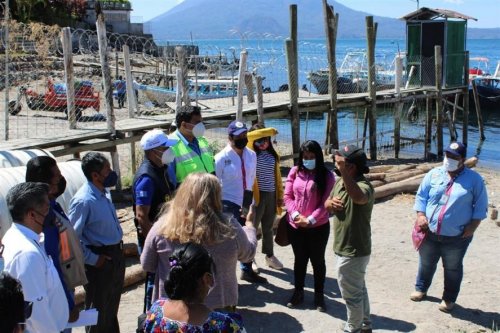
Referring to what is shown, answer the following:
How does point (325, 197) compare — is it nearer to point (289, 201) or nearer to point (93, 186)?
point (289, 201)

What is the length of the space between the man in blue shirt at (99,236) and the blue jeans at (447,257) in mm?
3043

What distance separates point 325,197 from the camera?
19.2 ft

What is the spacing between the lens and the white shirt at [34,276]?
3.25 m

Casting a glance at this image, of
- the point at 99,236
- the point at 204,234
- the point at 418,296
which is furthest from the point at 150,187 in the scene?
the point at 418,296

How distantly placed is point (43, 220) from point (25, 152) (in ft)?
13.4

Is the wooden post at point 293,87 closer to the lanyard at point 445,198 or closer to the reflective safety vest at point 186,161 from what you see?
the lanyard at point 445,198

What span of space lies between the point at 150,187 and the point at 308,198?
171cm

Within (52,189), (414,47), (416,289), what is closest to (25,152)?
(52,189)

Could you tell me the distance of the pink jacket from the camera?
5820 mm

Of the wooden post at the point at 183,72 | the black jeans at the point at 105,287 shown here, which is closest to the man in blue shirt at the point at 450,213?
the black jeans at the point at 105,287

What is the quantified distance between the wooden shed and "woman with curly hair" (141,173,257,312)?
1839 cm

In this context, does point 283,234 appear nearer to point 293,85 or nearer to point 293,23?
point 293,85

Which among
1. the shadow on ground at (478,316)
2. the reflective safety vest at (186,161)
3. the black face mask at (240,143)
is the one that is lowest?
the shadow on ground at (478,316)

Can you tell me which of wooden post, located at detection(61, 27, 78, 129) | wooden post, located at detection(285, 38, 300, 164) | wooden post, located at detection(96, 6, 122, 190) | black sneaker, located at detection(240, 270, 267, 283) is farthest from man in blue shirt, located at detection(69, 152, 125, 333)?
wooden post, located at detection(285, 38, 300, 164)
